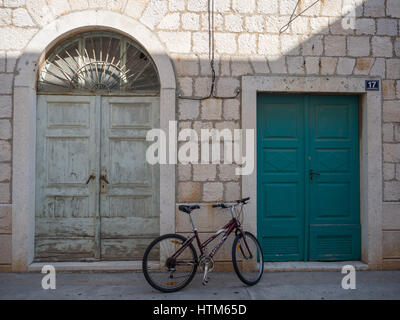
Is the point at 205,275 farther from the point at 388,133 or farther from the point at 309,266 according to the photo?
the point at 388,133

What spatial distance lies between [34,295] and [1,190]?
1.52 metres

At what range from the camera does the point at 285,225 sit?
5.15 m

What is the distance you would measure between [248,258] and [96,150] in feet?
8.26

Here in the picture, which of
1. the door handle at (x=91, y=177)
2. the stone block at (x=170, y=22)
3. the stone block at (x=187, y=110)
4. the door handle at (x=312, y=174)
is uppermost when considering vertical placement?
the stone block at (x=170, y=22)

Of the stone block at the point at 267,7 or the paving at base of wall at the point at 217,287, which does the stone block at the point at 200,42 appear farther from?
the paving at base of wall at the point at 217,287

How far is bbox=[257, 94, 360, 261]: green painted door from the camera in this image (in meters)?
5.14

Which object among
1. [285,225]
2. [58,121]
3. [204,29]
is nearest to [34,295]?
[58,121]

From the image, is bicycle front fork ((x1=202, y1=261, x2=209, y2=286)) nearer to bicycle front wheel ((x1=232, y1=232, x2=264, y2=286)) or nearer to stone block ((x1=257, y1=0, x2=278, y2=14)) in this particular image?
bicycle front wheel ((x1=232, y1=232, x2=264, y2=286))

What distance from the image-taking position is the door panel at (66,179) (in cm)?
500

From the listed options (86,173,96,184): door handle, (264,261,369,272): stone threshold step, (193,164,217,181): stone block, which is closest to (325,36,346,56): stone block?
(193,164,217,181): stone block

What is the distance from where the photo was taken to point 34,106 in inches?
194

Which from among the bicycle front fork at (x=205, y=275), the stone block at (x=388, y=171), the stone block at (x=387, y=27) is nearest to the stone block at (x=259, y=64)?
the stone block at (x=387, y=27)

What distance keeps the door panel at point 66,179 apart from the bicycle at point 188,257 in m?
1.13
